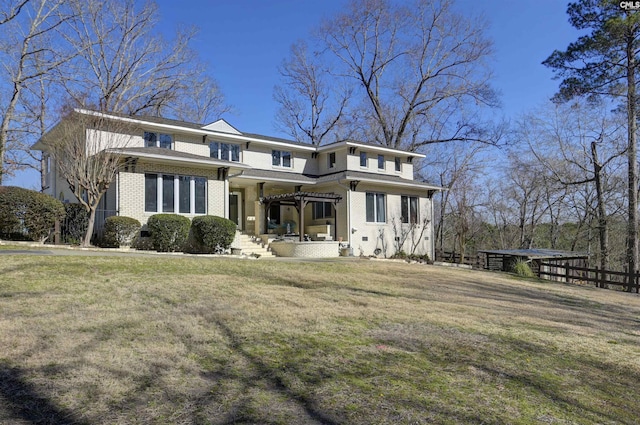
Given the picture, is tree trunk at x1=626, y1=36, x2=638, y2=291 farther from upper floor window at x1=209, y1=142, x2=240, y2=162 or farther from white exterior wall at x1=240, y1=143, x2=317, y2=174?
upper floor window at x1=209, y1=142, x2=240, y2=162

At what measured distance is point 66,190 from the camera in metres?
19.9

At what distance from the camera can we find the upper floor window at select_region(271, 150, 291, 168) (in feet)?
80.0

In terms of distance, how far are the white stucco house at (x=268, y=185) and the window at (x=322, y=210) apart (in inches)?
2.3

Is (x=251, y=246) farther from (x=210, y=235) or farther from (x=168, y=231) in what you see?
(x=168, y=231)

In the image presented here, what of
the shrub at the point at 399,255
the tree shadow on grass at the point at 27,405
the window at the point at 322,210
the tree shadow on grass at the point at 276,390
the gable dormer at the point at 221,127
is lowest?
the shrub at the point at 399,255

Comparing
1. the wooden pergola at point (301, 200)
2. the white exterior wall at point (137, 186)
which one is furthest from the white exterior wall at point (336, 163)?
the white exterior wall at point (137, 186)

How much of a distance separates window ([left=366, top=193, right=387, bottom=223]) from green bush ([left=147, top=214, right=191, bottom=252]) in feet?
34.0

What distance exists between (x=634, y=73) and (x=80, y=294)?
27.6m

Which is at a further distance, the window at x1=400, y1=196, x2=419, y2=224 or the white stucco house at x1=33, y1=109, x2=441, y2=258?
the window at x1=400, y1=196, x2=419, y2=224

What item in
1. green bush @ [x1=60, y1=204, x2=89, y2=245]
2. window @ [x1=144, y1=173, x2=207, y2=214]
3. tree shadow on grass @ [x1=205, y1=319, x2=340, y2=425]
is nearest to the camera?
tree shadow on grass @ [x1=205, y1=319, x2=340, y2=425]

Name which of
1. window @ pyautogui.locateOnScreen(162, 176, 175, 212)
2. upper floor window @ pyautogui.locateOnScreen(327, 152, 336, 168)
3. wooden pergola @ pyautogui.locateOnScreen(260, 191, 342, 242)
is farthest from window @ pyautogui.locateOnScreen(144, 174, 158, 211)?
upper floor window @ pyautogui.locateOnScreen(327, 152, 336, 168)

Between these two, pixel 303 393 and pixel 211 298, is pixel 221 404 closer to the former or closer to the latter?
pixel 303 393

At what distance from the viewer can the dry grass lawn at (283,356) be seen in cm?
384

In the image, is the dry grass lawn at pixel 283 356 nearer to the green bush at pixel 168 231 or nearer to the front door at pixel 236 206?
the green bush at pixel 168 231
